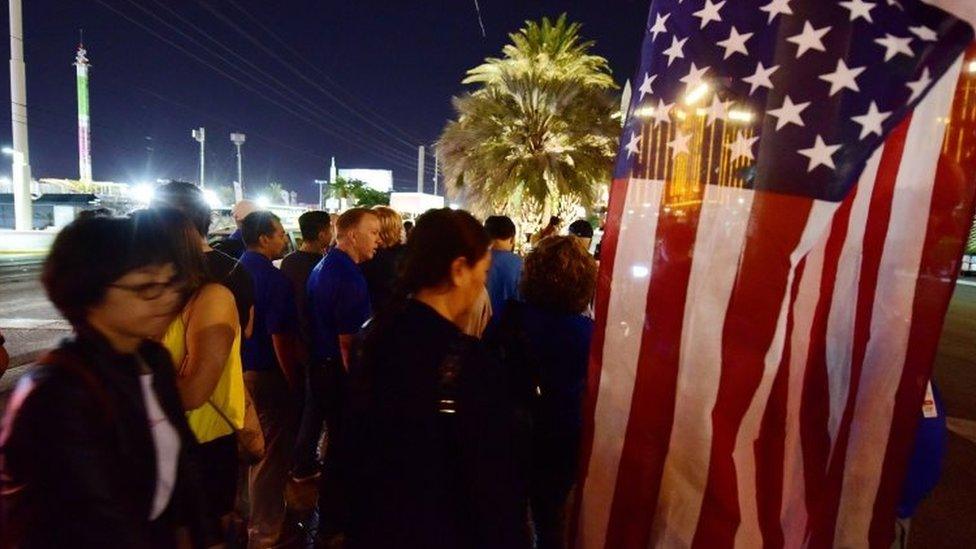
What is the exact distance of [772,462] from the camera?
5.29 ft

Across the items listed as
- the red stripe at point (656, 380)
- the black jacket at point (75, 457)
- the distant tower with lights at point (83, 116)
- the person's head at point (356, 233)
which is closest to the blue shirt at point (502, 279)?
the person's head at point (356, 233)

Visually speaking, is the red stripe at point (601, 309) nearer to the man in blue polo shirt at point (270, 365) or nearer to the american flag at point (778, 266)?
Result: the american flag at point (778, 266)

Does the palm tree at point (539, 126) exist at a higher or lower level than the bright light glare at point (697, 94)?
higher

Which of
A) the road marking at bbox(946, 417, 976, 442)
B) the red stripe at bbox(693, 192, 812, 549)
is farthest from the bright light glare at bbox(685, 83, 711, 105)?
the road marking at bbox(946, 417, 976, 442)

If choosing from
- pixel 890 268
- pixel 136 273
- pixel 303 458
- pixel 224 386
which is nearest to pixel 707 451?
pixel 890 268

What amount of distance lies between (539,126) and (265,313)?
12049mm

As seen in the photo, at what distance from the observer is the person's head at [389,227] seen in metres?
5.19

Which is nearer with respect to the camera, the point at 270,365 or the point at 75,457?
the point at 75,457

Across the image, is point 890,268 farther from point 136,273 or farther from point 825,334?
point 136,273

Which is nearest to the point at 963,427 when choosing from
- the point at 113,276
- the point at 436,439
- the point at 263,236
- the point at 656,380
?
the point at 656,380

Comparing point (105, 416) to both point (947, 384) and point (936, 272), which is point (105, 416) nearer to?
point (936, 272)

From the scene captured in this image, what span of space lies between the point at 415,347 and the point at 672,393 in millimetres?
827

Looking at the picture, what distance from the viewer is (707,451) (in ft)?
5.44

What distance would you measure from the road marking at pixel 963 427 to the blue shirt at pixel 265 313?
6.18 metres
